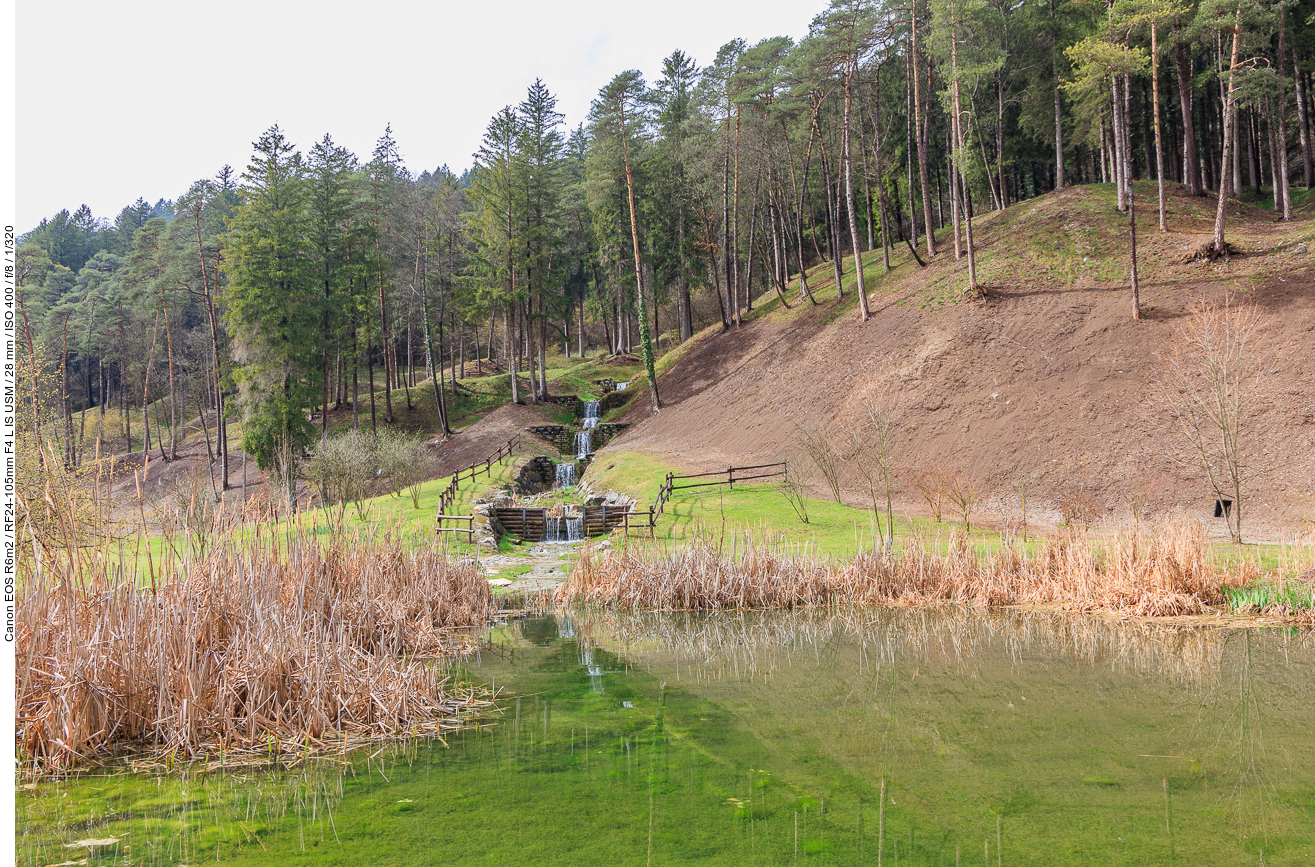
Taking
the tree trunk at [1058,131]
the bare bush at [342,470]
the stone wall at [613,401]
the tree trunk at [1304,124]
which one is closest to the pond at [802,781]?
the bare bush at [342,470]

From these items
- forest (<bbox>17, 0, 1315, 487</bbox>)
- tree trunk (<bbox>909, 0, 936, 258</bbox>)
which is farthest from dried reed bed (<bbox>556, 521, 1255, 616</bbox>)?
tree trunk (<bbox>909, 0, 936, 258</bbox>)

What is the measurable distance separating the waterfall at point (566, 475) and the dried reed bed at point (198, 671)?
25613 mm

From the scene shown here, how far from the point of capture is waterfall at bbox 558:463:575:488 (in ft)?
110

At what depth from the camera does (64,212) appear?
287ft

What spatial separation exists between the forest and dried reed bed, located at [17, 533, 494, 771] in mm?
20162

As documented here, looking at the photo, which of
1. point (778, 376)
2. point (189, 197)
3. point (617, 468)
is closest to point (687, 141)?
point (778, 376)

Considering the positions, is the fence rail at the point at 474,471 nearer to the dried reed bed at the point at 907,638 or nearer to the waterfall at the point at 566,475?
the waterfall at the point at 566,475

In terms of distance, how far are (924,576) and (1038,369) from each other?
1517cm

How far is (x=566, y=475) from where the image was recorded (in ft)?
112

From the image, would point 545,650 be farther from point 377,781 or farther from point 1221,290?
point 1221,290

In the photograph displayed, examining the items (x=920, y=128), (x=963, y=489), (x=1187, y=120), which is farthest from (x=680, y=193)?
(x=963, y=489)

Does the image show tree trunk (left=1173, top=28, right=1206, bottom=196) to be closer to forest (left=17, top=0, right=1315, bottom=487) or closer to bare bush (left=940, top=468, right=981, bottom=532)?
forest (left=17, top=0, right=1315, bottom=487)

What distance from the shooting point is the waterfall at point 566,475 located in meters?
33.7

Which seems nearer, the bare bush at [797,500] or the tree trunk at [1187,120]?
the bare bush at [797,500]
